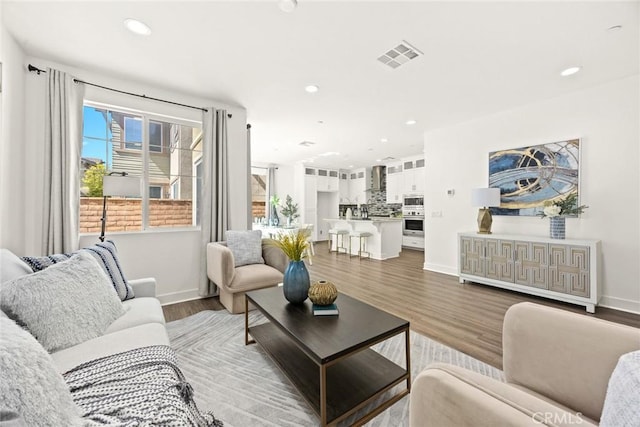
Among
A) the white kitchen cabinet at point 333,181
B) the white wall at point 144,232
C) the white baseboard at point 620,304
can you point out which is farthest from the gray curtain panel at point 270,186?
the white baseboard at point 620,304

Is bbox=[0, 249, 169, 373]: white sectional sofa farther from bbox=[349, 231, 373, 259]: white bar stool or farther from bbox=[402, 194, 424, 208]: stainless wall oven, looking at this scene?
bbox=[402, 194, 424, 208]: stainless wall oven

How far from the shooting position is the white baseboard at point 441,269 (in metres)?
4.49

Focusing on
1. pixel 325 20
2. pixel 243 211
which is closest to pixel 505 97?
pixel 325 20

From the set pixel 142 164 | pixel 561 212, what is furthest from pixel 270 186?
pixel 561 212

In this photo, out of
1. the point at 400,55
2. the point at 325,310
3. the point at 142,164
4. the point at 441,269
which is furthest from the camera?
the point at 441,269

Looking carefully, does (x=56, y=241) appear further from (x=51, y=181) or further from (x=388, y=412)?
(x=388, y=412)

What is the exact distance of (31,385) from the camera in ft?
2.27

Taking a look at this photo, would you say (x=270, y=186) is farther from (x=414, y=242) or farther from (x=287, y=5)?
(x=287, y=5)

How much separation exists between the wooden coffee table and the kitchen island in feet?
13.4

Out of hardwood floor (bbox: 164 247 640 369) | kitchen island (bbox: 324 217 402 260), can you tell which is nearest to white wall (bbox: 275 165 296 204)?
kitchen island (bbox: 324 217 402 260)

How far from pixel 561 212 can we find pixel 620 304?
116 cm

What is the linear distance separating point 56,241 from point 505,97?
17.6 ft

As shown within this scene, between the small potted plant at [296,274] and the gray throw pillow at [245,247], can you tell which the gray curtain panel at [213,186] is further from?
the small potted plant at [296,274]

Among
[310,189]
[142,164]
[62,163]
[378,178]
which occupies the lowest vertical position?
[62,163]
